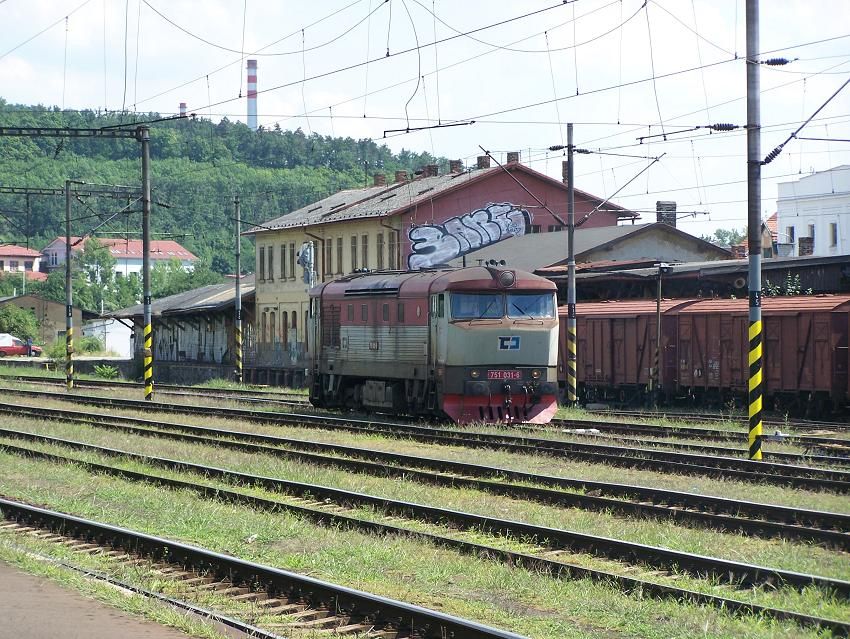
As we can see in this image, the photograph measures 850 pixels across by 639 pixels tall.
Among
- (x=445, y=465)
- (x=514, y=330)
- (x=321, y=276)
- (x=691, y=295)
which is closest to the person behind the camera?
(x=445, y=465)

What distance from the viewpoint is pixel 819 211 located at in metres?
72.9

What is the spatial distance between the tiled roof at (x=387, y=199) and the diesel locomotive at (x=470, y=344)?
31.4 m

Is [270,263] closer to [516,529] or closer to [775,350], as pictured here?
[775,350]

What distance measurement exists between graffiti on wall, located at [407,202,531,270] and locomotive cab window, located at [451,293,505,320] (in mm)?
32772

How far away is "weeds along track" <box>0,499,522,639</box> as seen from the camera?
8852 millimetres

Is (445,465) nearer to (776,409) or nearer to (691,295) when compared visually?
(776,409)

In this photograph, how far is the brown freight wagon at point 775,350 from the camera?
95.6 ft

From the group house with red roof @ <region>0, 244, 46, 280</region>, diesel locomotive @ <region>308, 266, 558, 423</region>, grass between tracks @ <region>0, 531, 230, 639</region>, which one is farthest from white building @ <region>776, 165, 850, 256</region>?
house with red roof @ <region>0, 244, 46, 280</region>

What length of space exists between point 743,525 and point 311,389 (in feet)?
66.7

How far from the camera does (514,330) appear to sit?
2575cm

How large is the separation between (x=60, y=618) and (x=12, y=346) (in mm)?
82794

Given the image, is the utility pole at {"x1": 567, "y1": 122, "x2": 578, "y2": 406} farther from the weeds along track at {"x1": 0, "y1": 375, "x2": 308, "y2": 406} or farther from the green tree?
the green tree

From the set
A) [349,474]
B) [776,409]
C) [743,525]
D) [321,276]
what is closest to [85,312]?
[321,276]

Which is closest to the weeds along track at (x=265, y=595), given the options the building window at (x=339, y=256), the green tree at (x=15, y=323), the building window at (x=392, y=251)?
the building window at (x=392, y=251)
